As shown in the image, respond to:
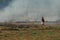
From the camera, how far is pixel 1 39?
23.8 m

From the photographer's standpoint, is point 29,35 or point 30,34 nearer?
point 29,35

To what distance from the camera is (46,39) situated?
2303cm

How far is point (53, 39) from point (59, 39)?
730mm

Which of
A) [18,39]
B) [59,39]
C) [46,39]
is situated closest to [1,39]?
[18,39]

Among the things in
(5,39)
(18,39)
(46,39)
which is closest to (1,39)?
(5,39)

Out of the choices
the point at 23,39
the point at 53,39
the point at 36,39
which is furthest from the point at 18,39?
the point at 53,39

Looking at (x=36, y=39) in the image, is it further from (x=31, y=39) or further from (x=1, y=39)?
(x=1, y=39)

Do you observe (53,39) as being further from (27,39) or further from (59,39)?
(27,39)

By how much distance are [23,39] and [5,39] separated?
2.40 meters

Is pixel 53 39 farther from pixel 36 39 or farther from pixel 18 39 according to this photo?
pixel 18 39

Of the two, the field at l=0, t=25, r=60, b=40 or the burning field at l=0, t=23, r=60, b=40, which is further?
the burning field at l=0, t=23, r=60, b=40

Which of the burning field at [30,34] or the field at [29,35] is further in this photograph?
the burning field at [30,34]

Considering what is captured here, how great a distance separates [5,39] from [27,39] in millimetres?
2862

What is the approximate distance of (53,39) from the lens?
2298 centimetres
